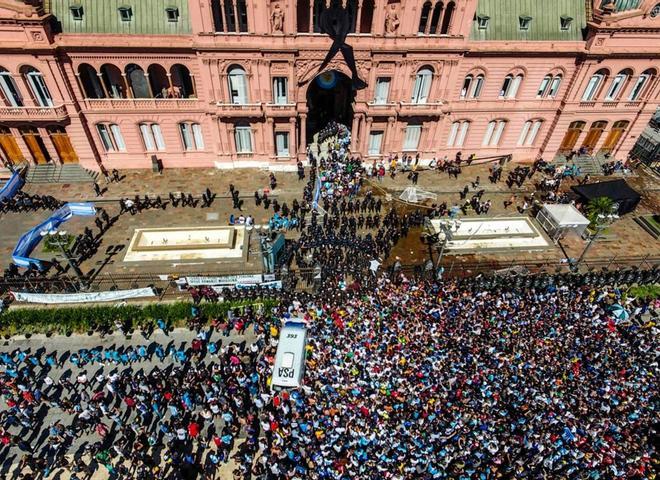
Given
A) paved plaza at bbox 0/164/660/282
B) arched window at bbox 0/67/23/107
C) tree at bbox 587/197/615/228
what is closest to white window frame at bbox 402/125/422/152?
paved plaza at bbox 0/164/660/282

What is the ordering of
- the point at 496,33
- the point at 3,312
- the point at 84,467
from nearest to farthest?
the point at 84,467 → the point at 3,312 → the point at 496,33

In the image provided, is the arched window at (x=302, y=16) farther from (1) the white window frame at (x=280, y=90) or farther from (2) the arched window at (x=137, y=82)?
(2) the arched window at (x=137, y=82)

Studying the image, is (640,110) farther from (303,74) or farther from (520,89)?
(303,74)

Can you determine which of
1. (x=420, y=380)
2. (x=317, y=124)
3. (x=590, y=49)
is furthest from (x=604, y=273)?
(x=317, y=124)

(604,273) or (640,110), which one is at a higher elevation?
(640,110)

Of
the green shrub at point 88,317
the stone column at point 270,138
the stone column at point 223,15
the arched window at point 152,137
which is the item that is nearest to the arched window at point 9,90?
the arched window at point 152,137
